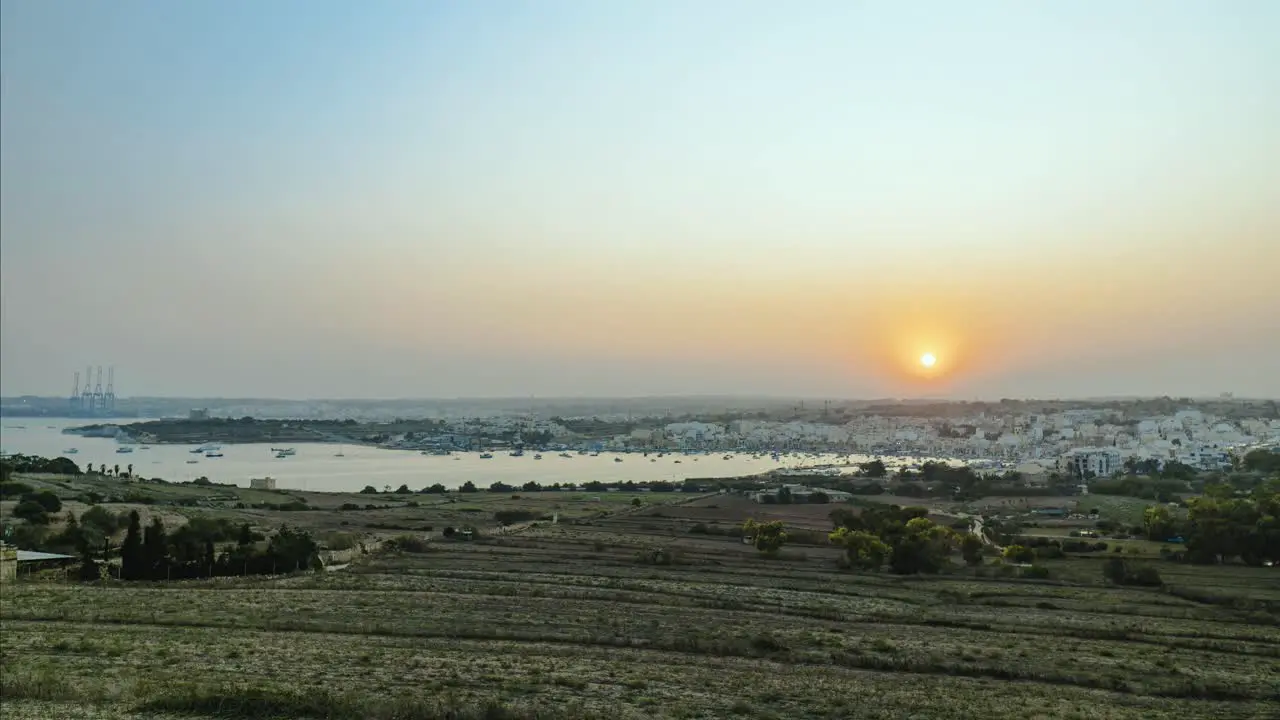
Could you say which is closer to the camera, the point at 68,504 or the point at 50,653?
the point at 50,653

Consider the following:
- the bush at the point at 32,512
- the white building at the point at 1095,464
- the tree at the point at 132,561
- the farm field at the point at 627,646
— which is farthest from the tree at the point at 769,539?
the white building at the point at 1095,464

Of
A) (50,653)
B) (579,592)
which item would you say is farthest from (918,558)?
(50,653)

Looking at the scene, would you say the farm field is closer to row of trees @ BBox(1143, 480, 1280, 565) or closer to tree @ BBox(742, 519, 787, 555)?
row of trees @ BBox(1143, 480, 1280, 565)

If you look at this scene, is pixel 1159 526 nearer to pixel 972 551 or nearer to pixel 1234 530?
pixel 1234 530

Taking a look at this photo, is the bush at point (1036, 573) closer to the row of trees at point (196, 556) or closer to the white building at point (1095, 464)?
the row of trees at point (196, 556)

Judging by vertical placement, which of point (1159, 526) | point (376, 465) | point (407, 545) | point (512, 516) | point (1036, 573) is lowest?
point (376, 465)

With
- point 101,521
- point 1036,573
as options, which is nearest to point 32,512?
point 101,521

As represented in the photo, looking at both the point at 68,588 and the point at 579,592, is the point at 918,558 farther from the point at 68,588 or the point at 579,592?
the point at 68,588
